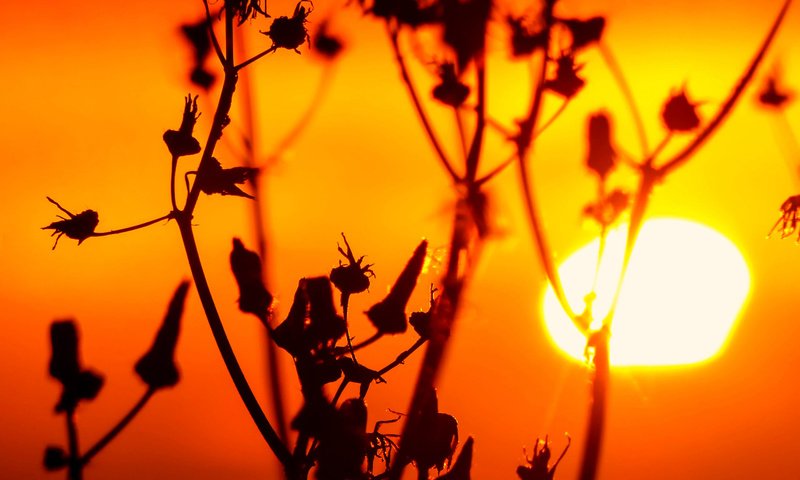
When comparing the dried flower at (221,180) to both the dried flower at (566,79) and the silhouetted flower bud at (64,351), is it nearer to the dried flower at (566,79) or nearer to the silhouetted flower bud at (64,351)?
the silhouetted flower bud at (64,351)

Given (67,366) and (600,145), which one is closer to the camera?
(67,366)

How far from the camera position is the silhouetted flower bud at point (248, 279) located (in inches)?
95.6

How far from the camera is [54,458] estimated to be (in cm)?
Result: 202

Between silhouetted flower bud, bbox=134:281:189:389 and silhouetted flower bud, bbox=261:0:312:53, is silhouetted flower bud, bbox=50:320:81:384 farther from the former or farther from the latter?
silhouetted flower bud, bbox=261:0:312:53

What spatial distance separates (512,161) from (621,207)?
39 cm

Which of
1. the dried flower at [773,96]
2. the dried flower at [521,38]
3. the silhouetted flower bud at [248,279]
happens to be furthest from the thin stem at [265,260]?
the dried flower at [773,96]

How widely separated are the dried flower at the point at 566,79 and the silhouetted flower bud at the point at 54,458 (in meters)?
1.65

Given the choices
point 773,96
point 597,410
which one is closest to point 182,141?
point 597,410

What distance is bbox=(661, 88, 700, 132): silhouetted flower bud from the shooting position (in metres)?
3.04

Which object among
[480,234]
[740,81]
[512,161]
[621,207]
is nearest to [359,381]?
[480,234]

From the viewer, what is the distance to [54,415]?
1992mm

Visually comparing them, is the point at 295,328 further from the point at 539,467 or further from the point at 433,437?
the point at 539,467

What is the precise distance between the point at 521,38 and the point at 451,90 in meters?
0.30

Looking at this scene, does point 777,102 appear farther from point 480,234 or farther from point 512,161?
point 480,234
